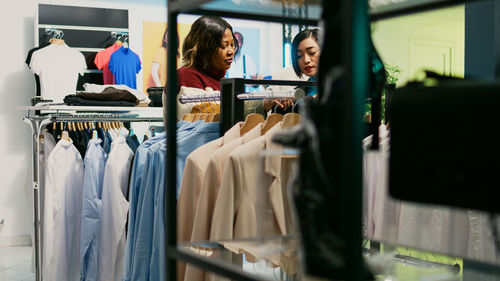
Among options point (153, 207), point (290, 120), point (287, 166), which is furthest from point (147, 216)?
Answer: point (287, 166)

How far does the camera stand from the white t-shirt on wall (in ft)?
19.5

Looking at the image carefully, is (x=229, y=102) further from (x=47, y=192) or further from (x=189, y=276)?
(x=47, y=192)

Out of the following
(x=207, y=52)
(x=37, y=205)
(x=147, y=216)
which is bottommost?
(x=37, y=205)

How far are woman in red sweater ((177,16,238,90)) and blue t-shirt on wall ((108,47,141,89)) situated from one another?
3471 millimetres

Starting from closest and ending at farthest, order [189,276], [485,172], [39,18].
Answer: [485,172] < [189,276] < [39,18]

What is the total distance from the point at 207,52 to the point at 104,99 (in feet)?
4.50

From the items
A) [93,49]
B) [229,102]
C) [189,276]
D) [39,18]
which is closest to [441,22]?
[93,49]

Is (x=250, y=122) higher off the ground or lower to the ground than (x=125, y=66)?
lower

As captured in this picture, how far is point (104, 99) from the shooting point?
4055 mm

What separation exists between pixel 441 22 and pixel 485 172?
7.21 meters

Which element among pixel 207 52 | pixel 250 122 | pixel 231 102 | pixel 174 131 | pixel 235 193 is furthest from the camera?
pixel 207 52

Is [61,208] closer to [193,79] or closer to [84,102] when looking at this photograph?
[84,102]

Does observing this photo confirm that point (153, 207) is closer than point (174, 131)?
No

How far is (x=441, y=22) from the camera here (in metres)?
7.50
